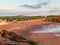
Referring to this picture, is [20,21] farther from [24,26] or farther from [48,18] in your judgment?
[48,18]

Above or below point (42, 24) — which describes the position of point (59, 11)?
above

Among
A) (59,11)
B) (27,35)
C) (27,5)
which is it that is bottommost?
(27,35)

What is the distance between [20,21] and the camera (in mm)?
1769

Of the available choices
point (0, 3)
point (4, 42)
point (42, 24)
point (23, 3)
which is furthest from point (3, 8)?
point (42, 24)

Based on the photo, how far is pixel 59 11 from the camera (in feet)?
5.79

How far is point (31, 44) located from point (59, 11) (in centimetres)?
56

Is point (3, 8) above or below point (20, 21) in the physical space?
above

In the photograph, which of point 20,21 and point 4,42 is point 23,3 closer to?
point 20,21

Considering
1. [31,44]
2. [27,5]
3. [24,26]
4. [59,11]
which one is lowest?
[31,44]

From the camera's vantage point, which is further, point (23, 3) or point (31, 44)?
point (23, 3)

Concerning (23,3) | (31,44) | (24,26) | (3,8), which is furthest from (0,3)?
(31,44)

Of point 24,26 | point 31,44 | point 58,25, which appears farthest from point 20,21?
point 58,25

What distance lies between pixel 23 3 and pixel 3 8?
274mm

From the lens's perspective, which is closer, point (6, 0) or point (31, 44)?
point (31, 44)
